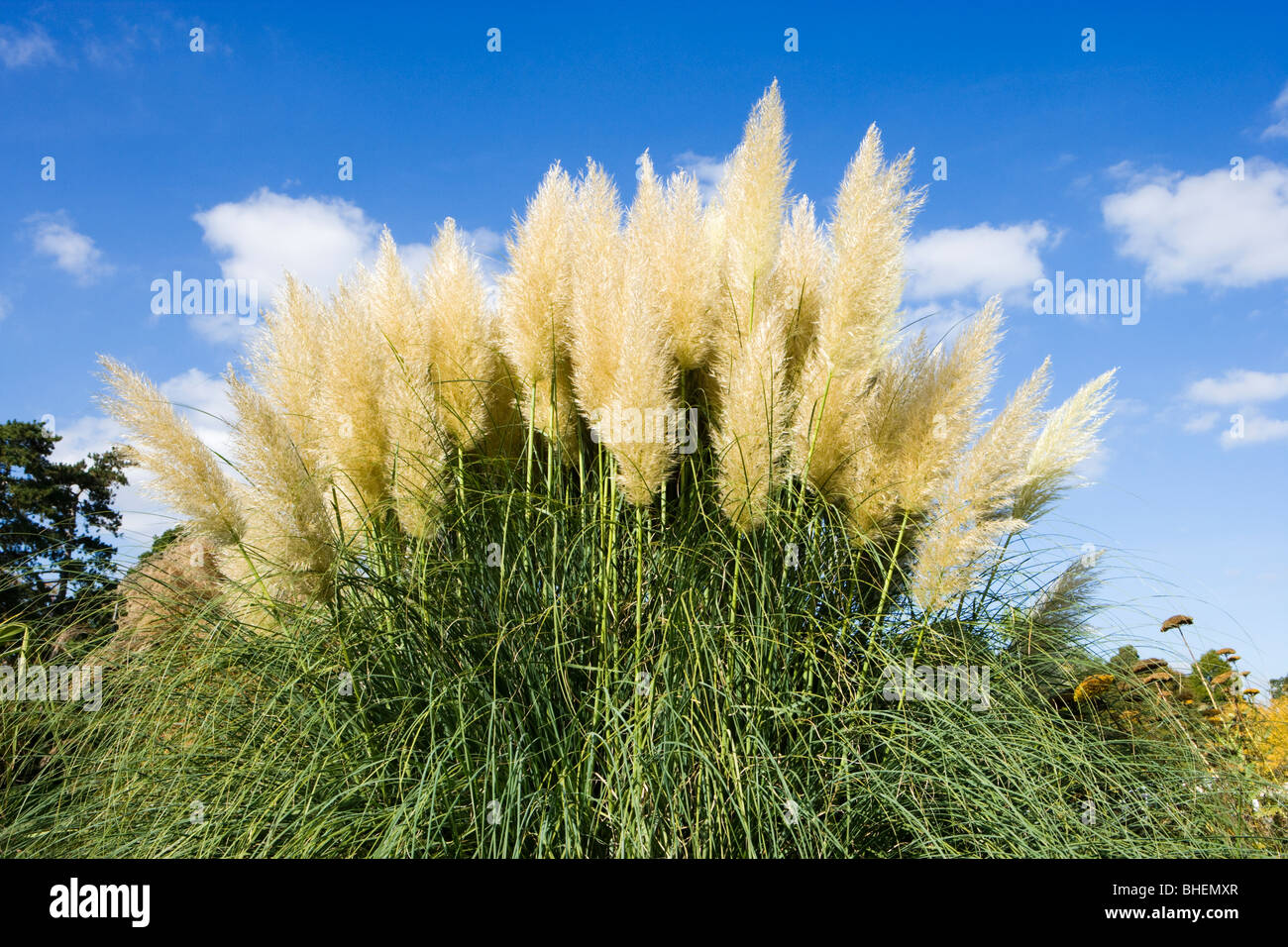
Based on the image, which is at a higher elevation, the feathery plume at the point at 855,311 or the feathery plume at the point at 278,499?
the feathery plume at the point at 855,311

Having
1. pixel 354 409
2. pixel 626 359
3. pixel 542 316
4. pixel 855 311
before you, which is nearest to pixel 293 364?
pixel 354 409

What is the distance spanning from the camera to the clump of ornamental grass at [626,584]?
2520 mm

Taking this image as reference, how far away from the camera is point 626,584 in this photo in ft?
10.0

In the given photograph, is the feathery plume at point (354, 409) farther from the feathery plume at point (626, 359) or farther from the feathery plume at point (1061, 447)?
the feathery plume at point (1061, 447)

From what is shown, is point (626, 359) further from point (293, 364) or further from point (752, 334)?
point (293, 364)

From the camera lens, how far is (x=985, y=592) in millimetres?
3533

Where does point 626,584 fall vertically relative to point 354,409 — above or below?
below

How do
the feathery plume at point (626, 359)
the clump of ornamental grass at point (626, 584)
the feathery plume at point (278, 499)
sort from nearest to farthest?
the clump of ornamental grass at point (626, 584) < the feathery plume at point (626, 359) < the feathery plume at point (278, 499)

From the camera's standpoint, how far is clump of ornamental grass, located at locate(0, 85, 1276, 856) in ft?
8.27

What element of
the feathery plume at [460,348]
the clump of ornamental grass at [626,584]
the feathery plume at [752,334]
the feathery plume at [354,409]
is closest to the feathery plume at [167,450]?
the clump of ornamental grass at [626,584]
